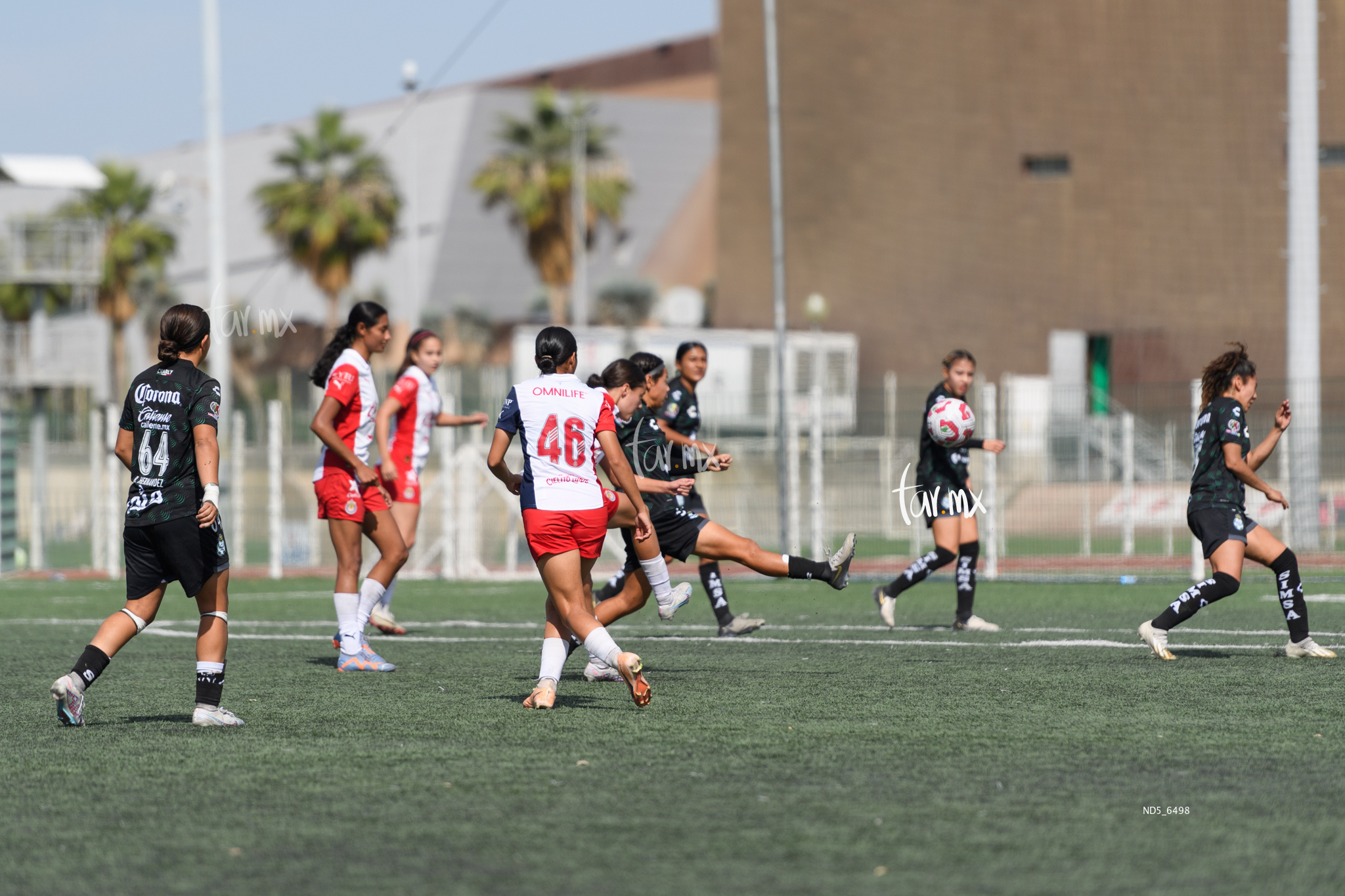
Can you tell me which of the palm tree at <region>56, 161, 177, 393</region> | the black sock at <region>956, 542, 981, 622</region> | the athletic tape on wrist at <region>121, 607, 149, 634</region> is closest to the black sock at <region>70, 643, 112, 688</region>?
the athletic tape on wrist at <region>121, 607, 149, 634</region>

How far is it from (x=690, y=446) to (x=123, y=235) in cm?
4784

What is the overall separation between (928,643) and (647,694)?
375cm

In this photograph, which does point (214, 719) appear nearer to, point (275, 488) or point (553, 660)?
point (553, 660)

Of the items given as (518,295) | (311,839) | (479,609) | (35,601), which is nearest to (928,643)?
(479,609)

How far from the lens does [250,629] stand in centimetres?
1219

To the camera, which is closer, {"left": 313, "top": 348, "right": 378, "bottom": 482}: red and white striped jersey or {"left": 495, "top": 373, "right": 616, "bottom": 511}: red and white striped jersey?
{"left": 495, "top": 373, "right": 616, "bottom": 511}: red and white striped jersey

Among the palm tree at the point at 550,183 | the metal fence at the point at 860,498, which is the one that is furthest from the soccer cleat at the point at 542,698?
the palm tree at the point at 550,183

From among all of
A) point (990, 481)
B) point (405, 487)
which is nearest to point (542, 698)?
point (405, 487)

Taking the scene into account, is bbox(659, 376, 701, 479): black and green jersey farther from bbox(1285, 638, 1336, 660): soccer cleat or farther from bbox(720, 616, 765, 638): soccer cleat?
bbox(1285, 638, 1336, 660): soccer cleat

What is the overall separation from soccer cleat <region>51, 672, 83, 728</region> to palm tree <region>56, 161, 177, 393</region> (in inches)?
1815

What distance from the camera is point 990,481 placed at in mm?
16594

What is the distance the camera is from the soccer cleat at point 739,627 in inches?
420

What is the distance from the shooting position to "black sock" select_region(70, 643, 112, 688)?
6969 mm

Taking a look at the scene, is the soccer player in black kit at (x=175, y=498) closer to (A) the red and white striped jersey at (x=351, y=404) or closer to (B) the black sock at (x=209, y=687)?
(B) the black sock at (x=209, y=687)
